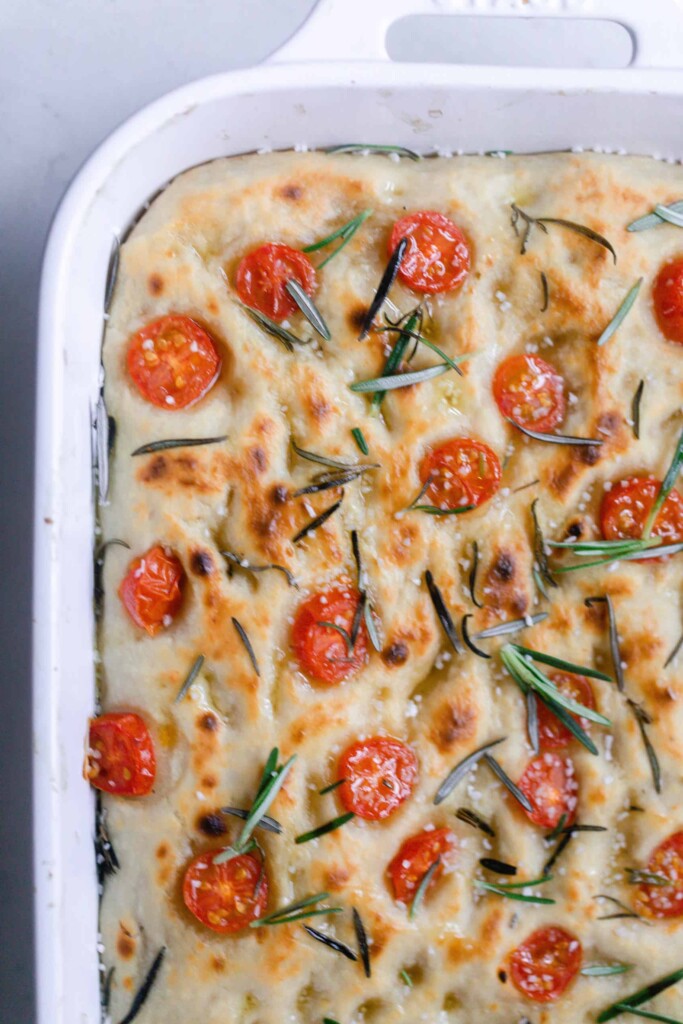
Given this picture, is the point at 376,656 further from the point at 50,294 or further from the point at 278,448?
the point at 50,294

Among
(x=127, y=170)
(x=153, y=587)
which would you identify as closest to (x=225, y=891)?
(x=153, y=587)

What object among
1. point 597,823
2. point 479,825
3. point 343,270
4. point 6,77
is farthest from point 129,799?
point 6,77

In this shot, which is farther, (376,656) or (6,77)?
(6,77)

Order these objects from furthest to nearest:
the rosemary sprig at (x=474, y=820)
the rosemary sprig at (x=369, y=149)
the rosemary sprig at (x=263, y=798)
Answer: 1. the rosemary sprig at (x=369, y=149)
2. the rosemary sprig at (x=474, y=820)
3. the rosemary sprig at (x=263, y=798)

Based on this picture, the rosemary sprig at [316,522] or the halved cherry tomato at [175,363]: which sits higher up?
the halved cherry tomato at [175,363]

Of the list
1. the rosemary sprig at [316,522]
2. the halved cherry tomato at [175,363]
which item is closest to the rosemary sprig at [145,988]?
the rosemary sprig at [316,522]

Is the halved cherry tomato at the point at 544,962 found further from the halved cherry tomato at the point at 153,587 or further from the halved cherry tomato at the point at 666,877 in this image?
the halved cherry tomato at the point at 153,587
